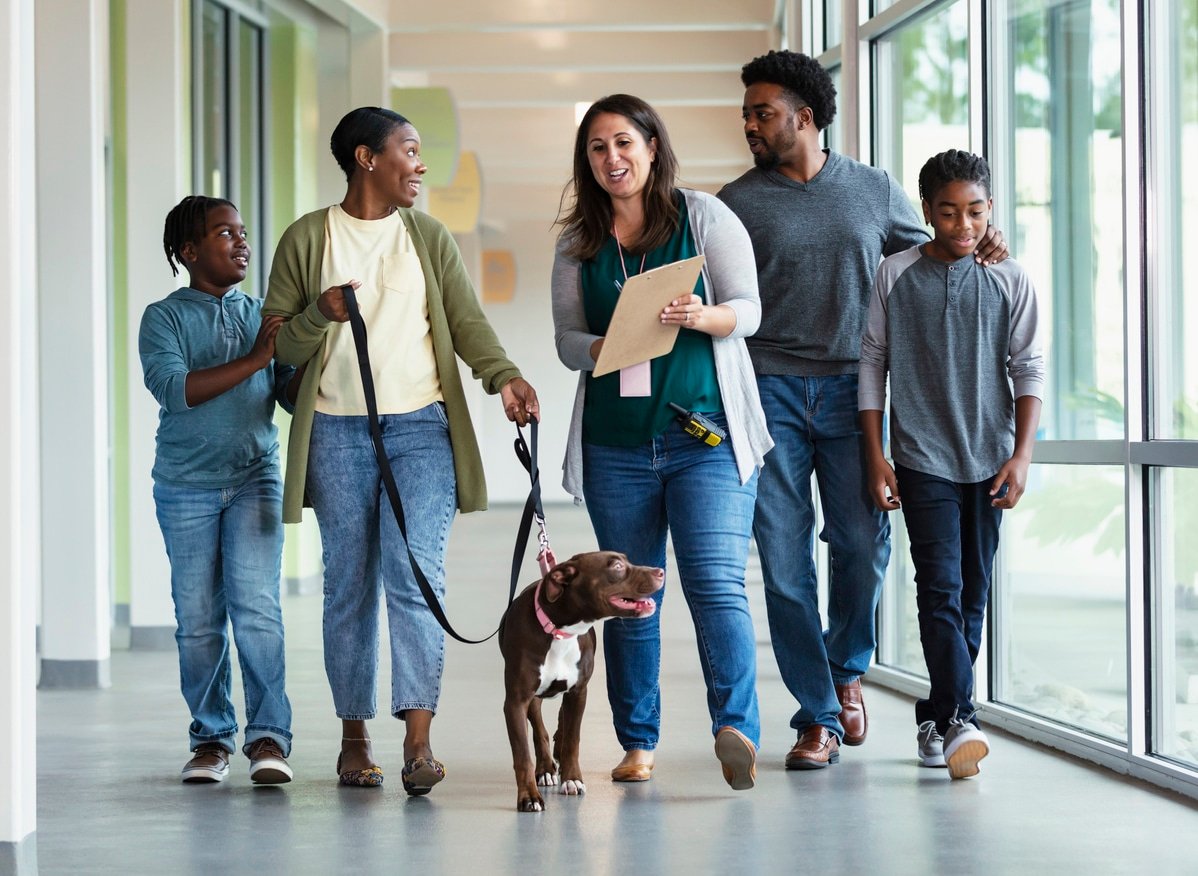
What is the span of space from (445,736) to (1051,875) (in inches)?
78.7

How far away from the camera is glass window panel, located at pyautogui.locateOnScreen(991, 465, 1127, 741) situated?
3.93 m

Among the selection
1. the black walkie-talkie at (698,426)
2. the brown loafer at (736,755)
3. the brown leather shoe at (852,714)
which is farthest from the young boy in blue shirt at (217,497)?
the brown leather shoe at (852,714)

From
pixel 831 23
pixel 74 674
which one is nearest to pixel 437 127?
pixel 831 23

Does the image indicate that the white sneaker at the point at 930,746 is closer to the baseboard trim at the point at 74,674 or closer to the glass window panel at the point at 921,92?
the glass window panel at the point at 921,92

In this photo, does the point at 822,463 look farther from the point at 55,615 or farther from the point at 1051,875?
the point at 55,615

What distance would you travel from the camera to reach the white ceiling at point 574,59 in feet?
29.0

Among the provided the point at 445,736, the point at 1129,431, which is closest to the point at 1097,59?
the point at 1129,431

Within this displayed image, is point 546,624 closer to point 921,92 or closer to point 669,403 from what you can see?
point 669,403

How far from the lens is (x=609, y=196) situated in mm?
3514

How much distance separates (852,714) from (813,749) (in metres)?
0.34

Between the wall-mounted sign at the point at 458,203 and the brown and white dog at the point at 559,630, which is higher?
the wall-mounted sign at the point at 458,203

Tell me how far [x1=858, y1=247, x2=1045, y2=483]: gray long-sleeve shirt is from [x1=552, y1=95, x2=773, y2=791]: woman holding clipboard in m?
0.43

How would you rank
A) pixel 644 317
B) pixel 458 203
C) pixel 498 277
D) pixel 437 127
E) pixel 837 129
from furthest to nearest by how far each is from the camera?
pixel 498 277
pixel 458 203
pixel 437 127
pixel 837 129
pixel 644 317

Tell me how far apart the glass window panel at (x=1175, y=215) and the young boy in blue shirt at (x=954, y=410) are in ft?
1.10
